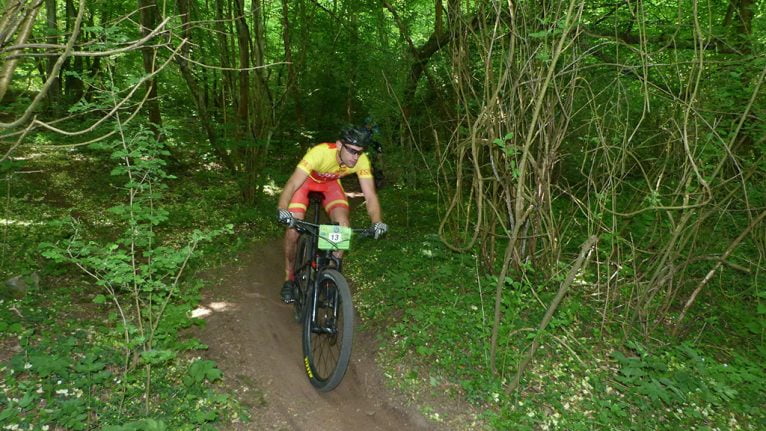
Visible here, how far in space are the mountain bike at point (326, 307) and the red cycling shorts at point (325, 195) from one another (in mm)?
512

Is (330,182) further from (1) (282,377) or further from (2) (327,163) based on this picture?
(1) (282,377)

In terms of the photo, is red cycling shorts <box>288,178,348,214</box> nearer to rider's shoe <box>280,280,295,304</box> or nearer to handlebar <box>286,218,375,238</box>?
handlebar <box>286,218,375,238</box>

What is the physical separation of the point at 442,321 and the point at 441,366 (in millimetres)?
626

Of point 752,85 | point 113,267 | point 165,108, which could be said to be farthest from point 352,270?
point 165,108

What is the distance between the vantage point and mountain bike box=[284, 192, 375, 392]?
4164mm

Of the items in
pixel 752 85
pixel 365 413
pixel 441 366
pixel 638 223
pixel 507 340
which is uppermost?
pixel 752 85

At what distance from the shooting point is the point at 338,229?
461cm

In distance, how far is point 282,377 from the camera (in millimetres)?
4410

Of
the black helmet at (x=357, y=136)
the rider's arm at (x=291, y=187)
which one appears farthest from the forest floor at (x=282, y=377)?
the black helmet at (x=357, y=136)

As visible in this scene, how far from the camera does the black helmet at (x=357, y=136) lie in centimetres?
475

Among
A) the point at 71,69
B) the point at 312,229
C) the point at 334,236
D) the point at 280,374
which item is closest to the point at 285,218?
the point at 312,229

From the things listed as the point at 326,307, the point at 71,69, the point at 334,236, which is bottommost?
the point at 326,307

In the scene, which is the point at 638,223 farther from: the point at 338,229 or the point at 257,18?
the point at 257,18

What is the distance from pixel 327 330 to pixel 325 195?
6.42ft
